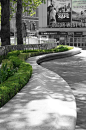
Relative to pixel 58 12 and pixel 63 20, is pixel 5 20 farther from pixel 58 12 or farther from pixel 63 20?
pixel 58 12

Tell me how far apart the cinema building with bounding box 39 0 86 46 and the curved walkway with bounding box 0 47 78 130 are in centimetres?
6430

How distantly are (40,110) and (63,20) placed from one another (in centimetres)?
6951

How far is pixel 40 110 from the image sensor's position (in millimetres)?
6938

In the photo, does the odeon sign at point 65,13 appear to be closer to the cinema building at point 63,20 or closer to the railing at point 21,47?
the cinema building at point 63,20

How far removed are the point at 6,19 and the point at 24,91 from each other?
16.7 meters

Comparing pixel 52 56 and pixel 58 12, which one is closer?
pixel 52 56

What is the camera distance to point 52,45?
38.7m

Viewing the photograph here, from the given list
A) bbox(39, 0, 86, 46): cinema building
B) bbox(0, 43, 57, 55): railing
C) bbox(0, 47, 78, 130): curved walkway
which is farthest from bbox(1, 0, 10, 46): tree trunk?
bbox(39, 0, 86, 46): cinema building

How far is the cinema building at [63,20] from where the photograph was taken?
73.6 metres

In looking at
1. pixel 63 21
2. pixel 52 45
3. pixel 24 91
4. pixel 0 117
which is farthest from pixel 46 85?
pixel 63 21

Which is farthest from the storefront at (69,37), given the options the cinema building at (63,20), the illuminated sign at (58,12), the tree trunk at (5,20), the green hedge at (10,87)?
the green hedge at (10,87)

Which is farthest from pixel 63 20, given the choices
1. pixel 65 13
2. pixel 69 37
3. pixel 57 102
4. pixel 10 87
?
pixel 57 102

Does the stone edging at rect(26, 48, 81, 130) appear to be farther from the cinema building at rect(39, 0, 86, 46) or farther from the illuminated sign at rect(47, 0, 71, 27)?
the illuminated sign at rect(47, 0, 71, 27)

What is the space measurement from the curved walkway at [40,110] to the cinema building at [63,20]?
6430 centimetres
